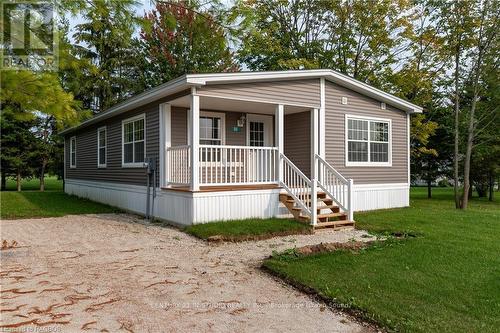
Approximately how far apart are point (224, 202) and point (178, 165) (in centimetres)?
143

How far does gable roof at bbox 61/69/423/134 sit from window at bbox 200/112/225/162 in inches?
60.2

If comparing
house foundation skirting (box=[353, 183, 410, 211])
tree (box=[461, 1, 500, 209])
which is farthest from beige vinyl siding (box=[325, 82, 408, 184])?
tree (box=[461, 1, 500, 209])

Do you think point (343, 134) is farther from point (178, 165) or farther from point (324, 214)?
point (178, 165)

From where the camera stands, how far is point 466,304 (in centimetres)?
377

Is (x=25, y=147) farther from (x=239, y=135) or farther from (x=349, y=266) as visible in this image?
(x=349, y=266)

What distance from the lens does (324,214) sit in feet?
27.0

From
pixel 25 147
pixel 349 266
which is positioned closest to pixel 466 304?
pixel 349 266

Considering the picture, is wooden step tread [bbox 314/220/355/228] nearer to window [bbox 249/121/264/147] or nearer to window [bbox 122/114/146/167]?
window [bbox 249/121/264/147]

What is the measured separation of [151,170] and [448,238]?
6.51 metres

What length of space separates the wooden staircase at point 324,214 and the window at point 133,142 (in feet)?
13.9

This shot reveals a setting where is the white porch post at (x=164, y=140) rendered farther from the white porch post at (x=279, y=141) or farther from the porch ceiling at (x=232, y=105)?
the white porch post at (x=279, y=141)

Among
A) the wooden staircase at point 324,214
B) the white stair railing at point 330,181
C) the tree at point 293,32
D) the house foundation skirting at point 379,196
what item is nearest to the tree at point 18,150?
the tree at point 293,32

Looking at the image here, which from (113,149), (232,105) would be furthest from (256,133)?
(113,149)

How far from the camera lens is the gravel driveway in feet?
10.9
